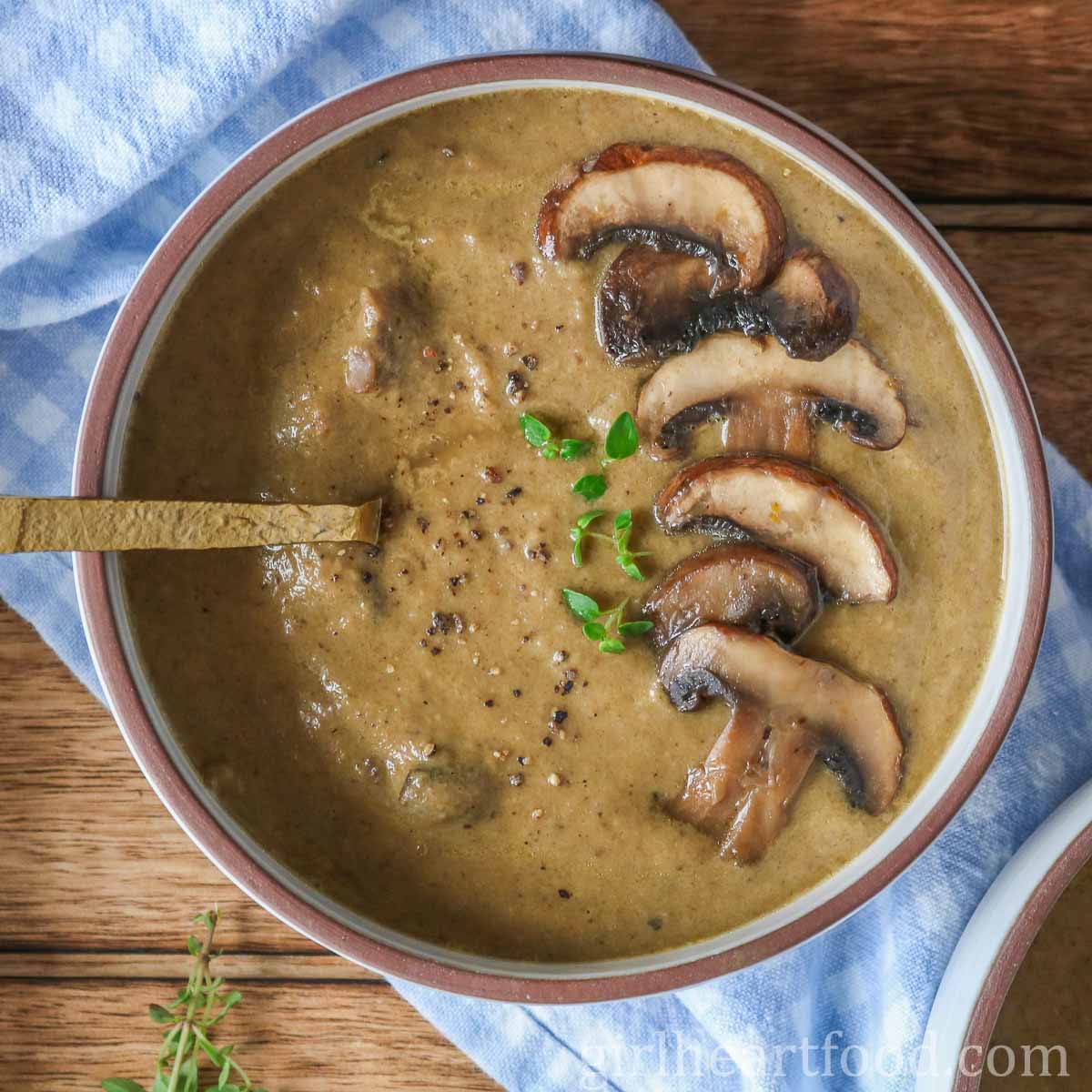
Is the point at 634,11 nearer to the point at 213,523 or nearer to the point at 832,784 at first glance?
the point at 213,523

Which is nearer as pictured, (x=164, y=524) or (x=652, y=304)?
(x=164, y=524)

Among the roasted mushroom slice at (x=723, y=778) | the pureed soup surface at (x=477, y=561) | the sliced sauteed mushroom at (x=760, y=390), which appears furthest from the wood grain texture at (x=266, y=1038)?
the sliced sauteed mushroom at (x=760, y=390)

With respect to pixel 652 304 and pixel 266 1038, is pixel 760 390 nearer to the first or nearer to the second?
pixel 652 304

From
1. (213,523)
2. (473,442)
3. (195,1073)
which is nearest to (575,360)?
(473,442)

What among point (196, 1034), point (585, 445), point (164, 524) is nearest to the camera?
point (164, 524)

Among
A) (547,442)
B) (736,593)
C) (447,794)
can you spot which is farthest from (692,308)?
(447,794)

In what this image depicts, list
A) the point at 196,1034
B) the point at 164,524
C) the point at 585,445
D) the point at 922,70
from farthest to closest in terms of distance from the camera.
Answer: the point at 196,1034, the point at 922,70, the point at 585,445, the point at 164,524
